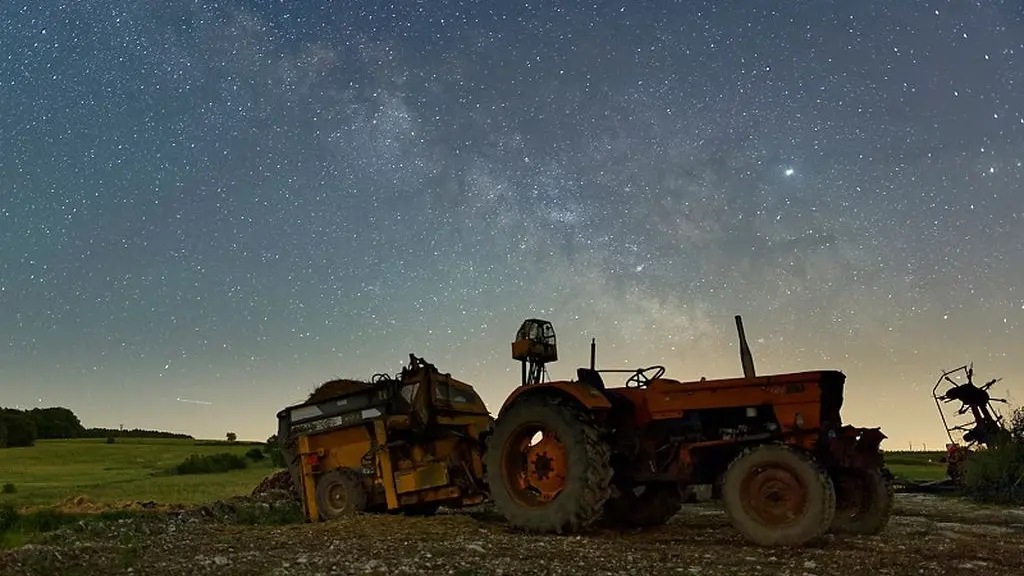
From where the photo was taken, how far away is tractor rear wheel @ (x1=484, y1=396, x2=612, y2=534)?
9.12 m

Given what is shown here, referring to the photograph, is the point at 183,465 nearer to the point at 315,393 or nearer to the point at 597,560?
the point at 315,393

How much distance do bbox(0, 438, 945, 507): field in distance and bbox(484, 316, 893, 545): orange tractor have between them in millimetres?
7352

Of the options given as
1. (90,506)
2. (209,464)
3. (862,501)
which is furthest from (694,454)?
(209,464)

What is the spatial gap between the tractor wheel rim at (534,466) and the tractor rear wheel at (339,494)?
304 cm

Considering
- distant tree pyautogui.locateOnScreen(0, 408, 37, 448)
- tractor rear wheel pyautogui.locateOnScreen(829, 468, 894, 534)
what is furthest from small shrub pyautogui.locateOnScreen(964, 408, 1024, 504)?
distant tree pyautogui.locateOnScreen(0, 408, 37, 448)

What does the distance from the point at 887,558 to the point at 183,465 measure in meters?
18.5

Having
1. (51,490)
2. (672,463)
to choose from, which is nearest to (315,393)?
(51,490)

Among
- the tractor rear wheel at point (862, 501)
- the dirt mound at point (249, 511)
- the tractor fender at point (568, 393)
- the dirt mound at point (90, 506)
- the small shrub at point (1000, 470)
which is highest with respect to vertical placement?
the tractor fender at point (568, 393)

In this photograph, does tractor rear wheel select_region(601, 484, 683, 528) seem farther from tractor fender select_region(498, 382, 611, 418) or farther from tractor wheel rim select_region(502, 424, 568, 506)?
tractor fender select_region(498, 382, 611, 418)

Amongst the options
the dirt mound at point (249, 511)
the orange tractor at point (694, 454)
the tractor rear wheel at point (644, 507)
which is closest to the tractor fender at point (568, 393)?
the orange tractor at point (694, 454)

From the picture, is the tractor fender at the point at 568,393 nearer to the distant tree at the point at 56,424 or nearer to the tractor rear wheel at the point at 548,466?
the tractor rear wheel at the point at 548,466

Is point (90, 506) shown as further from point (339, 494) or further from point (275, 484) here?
point (339, 494)

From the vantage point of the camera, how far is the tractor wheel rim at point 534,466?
31.8 ft

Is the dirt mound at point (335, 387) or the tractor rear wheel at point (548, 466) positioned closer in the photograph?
the tractor rear wheel at point (548, 466)
